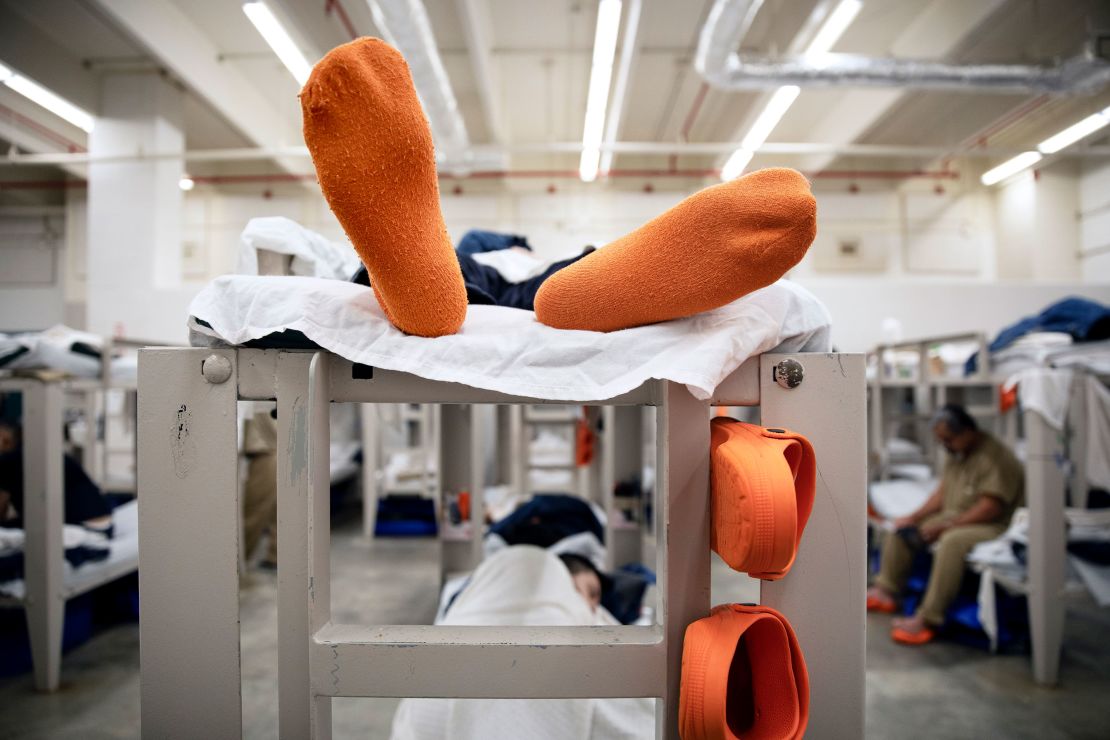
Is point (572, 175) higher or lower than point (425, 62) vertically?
higher

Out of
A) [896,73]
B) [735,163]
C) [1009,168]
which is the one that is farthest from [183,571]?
[1009,168]

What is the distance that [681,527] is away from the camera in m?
0.66

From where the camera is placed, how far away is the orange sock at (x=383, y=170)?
0.52 metres

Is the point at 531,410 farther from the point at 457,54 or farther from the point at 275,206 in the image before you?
the point at 275,206

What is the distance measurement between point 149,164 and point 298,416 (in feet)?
14.6

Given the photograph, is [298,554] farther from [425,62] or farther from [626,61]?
[626,61]

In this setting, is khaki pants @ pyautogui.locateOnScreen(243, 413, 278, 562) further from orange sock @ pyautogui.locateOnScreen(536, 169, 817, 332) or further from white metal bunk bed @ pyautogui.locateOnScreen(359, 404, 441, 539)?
orange sock @ pyautogui.locateOnScreen(536, 169, 817, 332)

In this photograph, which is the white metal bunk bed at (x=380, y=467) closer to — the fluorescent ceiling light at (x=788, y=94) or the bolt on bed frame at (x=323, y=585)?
the fluorescent ceiling light at (x=788, y=94)

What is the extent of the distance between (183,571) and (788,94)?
4.31 m

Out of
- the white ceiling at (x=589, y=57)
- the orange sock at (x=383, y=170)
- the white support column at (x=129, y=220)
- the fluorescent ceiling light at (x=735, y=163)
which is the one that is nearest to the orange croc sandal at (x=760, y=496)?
the orange sock at (x=383, y=170)

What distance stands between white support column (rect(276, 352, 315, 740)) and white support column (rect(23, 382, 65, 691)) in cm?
158

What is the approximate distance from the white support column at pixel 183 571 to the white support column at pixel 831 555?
2.09 ft

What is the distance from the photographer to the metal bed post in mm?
1685

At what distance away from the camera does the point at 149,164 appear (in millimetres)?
3992
